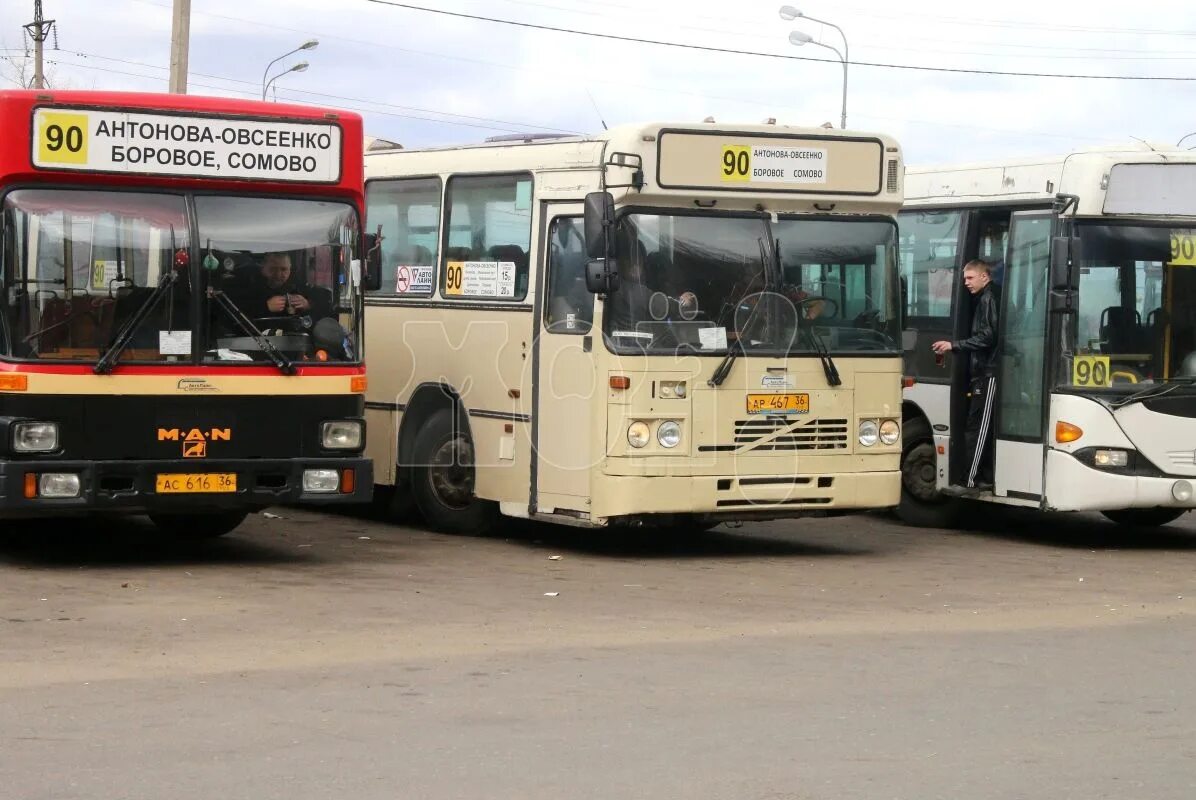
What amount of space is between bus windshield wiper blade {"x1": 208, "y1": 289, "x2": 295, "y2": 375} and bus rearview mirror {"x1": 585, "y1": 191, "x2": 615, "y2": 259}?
2.26 meters

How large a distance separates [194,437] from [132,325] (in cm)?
85

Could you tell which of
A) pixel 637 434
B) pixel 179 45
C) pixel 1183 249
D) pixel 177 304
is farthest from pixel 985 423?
pixel 179 45

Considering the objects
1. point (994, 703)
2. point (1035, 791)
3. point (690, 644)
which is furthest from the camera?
point (690, 644)

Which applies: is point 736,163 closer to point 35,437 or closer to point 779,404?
point 779,404

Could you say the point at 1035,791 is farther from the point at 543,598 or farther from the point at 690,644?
the point at 543,598

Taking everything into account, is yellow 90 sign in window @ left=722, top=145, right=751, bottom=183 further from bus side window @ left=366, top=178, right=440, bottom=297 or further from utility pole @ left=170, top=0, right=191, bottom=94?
utility pole @ left=170, top=0, right=191, bottom=94

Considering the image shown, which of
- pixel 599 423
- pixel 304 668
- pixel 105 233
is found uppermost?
pixel 105 233

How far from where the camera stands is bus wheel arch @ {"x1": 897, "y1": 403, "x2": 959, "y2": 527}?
17.6 meters

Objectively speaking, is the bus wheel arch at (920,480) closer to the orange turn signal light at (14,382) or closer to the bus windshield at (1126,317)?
the bus windshield at (1126,317)

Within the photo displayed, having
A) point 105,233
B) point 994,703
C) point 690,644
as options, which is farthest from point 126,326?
point 994,703

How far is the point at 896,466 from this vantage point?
15.4 meters

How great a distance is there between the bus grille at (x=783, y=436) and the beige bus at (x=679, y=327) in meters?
0.01

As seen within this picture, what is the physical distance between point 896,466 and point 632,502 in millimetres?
2294

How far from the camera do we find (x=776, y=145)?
48.8ft
